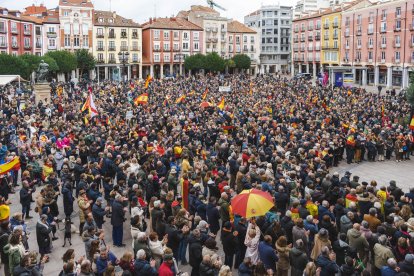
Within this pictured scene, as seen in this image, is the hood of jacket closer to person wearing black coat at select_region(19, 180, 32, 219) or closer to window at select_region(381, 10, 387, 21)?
person wearing black coat at select_region(19, 180, 32, 219)

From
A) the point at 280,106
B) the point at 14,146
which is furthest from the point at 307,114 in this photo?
the point at 14,146

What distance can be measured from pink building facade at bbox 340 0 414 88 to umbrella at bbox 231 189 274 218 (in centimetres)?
4776

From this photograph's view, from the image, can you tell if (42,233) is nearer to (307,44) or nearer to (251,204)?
(251,204)

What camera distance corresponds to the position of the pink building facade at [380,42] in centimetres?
5622

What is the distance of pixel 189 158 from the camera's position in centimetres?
1683

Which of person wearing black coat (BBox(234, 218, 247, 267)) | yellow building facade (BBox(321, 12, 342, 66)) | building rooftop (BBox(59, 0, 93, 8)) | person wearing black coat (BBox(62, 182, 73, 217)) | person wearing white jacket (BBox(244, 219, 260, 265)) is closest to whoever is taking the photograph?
person wearing white jacket (BBox(244, 219, 260, 265))

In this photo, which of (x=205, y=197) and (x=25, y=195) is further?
(x=205, y=197)

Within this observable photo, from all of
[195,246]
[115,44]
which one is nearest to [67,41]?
[115,44]

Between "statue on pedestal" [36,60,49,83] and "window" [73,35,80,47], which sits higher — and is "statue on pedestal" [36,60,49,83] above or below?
below

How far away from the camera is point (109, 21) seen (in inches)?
2985

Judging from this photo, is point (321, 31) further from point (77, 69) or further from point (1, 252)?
point (1, 252)

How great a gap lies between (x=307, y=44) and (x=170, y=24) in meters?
25.4

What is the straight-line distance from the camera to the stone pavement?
429 inches

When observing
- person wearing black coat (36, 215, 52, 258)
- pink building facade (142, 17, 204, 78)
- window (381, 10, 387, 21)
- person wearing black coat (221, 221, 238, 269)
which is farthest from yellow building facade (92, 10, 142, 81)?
person wearing black coat (221, 221, 238, 269)
